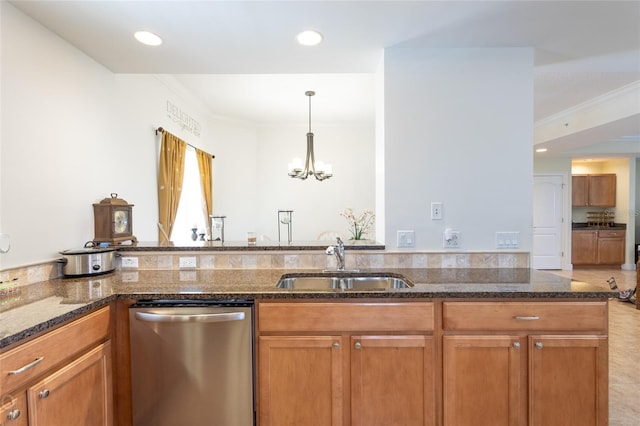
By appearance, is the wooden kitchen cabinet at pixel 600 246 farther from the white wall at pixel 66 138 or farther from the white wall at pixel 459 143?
the white wall at pixel 66 138

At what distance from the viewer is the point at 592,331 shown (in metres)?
1.46

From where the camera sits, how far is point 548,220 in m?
5.83

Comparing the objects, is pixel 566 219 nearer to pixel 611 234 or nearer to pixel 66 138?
pixel 611 234

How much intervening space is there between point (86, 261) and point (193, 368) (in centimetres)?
100

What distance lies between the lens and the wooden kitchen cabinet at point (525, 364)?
1462 millimetres

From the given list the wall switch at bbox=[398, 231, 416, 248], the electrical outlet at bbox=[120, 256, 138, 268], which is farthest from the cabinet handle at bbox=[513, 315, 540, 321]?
the electrical outlet at bbox=[120, 256, 138, 268]

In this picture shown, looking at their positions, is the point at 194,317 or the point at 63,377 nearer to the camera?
the point at 63,377

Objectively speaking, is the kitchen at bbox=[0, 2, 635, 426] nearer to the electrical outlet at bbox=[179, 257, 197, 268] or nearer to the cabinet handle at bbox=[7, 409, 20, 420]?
the electrical outlet at bbox=[179, 257, 197, 268]

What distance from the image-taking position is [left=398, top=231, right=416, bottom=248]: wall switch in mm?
2065

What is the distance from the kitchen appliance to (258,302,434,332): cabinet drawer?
45.8 inches

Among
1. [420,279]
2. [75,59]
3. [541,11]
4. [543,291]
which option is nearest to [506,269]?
[543,291]

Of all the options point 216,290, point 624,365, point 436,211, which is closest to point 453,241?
point 436,211

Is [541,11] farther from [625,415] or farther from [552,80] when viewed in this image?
[625,415]

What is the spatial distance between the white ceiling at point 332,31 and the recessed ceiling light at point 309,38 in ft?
0.14
